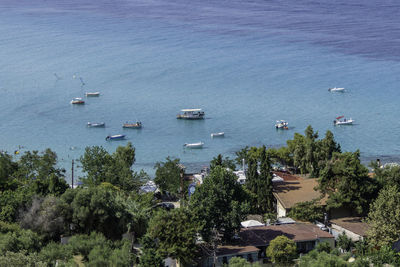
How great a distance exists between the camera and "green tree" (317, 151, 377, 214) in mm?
38812

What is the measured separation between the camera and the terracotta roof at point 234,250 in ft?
107

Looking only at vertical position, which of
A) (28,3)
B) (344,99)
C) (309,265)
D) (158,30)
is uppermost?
(28,3)

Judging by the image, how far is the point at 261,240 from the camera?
34656mm

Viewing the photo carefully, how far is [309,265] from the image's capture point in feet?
94.8

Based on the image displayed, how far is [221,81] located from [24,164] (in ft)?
151

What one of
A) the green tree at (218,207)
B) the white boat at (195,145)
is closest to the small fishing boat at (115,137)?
the white boat at (195,145)

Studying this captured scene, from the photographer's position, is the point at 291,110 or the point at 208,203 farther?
the point at 291,110

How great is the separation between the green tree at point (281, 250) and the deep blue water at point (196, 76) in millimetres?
28867

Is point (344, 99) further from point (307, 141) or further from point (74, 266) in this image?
point (74, 266)

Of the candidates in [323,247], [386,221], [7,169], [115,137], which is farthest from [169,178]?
[115,137]

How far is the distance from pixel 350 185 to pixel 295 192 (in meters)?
5.62

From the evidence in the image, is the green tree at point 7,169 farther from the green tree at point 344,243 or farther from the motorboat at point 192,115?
the motorboat at point 192,115

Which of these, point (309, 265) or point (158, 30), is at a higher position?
point (158, 30)

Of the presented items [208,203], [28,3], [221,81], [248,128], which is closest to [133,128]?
[248,128]
